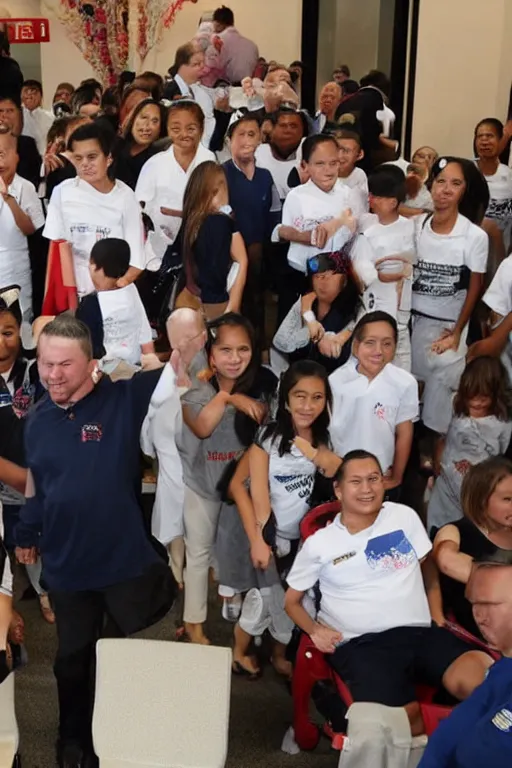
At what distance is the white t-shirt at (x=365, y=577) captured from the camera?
107 inches

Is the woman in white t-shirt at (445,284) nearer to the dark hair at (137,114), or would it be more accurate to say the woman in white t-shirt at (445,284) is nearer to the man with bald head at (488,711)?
the dark hair at (137,114)

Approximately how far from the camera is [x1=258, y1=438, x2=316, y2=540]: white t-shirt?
3.09 metres

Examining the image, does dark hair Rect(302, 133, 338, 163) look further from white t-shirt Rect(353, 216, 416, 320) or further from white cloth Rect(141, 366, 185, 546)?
white cloth Rect(141, 366, 185, 546)

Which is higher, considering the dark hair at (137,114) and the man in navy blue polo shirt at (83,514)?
the dark hair at (137,114)

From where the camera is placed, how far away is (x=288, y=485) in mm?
3104

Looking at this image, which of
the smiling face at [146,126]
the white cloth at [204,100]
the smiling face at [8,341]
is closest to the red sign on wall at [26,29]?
the white cloth at [204,100]

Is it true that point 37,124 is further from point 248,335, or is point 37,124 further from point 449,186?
point 248,335

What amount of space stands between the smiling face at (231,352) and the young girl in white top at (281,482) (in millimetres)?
153

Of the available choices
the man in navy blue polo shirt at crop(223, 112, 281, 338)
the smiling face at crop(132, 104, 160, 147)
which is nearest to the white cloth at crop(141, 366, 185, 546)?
the man in navy blue polo shirt at crop(223, 112, 281, 338)

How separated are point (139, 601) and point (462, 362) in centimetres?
195

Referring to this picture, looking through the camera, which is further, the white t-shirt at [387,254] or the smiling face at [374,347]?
the white t-shirt at [387,254]

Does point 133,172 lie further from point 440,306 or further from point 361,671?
point 361,671

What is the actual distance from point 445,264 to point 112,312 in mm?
1457

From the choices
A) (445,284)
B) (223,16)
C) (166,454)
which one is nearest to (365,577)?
(166,454)
